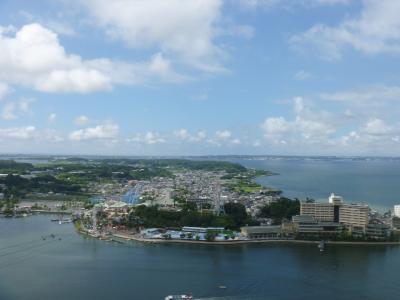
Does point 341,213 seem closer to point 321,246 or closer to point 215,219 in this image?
point 321,246

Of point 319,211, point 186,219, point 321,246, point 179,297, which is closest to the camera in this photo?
point 179,297

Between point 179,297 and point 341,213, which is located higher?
point 341,213

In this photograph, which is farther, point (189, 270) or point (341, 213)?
point (341, 213)

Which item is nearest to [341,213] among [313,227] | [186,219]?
[313,227]

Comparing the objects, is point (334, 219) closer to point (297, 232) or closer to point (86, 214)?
point (297, 232)

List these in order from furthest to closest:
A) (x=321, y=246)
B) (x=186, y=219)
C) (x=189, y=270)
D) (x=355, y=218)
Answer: (x=186, y=219)
(x=355, y=218)
(x=321, y=246)
(x=189, y=270)

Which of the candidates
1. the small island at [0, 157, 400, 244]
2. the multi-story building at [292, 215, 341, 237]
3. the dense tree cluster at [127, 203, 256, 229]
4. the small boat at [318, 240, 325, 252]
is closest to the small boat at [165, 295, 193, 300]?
the small island at [0, 157, 400, 244]

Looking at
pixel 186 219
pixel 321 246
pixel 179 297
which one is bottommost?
pixel 179 297

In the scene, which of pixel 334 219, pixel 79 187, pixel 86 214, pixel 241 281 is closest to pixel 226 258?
pixel 241 281
